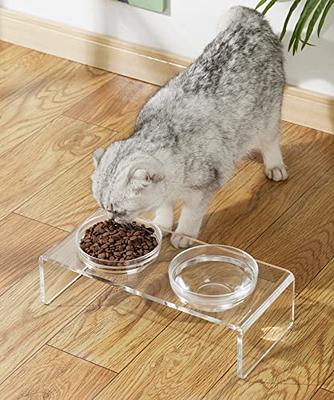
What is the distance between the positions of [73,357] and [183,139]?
0.64 m

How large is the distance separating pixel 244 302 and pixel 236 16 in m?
0.92

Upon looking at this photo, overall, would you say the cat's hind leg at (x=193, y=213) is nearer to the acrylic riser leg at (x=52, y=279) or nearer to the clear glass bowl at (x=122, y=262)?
the clear glass bowl at (x=122, y=262)

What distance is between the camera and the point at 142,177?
8.70 feet

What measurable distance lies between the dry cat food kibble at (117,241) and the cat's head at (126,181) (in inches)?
1.6

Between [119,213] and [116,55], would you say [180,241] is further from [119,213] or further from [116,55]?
[116,55]

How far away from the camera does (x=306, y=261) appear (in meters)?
2.93

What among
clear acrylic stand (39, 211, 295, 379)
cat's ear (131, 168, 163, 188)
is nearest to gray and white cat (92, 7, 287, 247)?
cat's ear (131, 168, 163, 188)

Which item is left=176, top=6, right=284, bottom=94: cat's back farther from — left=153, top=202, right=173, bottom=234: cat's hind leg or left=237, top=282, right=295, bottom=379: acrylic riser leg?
left=237, top=282, right=295, bottom=379: acrylic riser leg

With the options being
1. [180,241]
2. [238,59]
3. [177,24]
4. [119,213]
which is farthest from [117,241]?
[177,24]

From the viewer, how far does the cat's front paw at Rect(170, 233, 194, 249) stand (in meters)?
2.79

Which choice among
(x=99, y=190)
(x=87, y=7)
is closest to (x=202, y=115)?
(x=99, y=190)

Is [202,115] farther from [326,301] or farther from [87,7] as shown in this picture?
[87,7]

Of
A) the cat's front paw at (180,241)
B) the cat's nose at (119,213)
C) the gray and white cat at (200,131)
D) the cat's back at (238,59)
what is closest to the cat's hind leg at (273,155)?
the gray and white cat at (200,131)

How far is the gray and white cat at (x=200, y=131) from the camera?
2701mm
